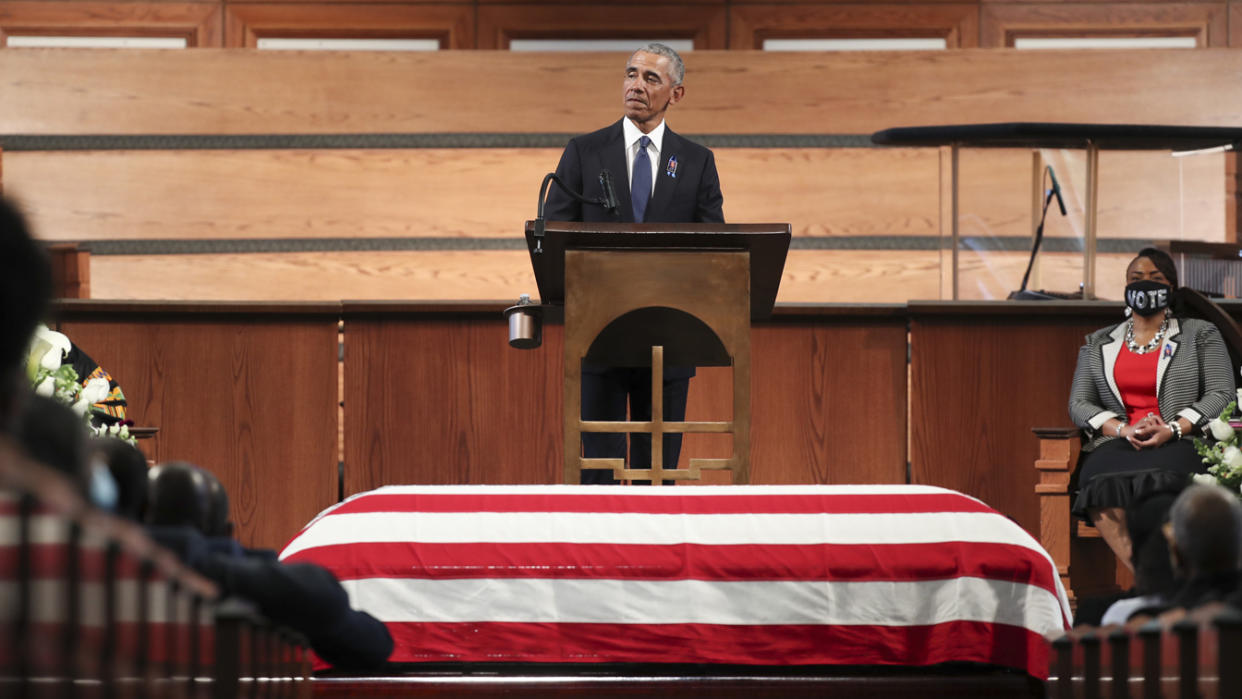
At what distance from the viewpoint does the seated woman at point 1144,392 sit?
144 inches

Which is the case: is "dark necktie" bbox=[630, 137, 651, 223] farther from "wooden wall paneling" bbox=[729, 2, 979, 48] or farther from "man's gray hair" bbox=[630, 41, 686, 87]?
"wooden wall paneling" bbox=[729, 2, 979, 48]

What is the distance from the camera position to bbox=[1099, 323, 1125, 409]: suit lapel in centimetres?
385

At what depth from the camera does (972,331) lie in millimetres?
4223

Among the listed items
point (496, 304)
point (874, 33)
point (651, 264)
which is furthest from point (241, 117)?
point (651, 264)

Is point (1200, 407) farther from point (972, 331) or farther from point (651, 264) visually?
point (651, 264)

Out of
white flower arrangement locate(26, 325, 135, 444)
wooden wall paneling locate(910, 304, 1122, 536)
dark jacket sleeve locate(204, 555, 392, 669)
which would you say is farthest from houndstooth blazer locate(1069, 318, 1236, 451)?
dark jacket sleeve locate(204, 555, 392, 669)

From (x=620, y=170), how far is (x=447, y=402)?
136cm

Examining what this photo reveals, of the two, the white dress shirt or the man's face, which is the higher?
the man's face

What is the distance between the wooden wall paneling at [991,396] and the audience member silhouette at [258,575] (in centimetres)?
325

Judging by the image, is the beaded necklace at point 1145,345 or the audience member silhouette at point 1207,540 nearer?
the audience member silhouette at point 1207,540

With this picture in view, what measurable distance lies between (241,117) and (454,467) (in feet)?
9.23

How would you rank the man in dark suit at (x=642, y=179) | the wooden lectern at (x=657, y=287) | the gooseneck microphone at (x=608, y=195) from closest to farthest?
the wooden lectern at (x=657, y=287)
the gooseneck microphone at (x=608, y=195)
the man in dark suit at (x=642, y=179)

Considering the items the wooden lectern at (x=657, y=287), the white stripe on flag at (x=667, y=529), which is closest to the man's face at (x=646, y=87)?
the wooden lectern at (x=657, y=287)

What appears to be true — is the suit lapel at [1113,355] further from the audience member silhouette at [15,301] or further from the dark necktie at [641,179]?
the audience member silhouette at [15,301]
